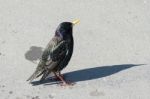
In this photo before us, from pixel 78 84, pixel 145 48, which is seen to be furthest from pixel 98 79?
pixel 145 48

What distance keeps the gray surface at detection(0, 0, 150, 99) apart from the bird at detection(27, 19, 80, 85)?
20 cm

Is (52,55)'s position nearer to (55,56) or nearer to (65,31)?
(55,56)

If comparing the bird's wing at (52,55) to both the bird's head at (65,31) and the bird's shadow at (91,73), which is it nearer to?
the bird's head at (65,31)

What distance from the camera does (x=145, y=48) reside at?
33.5 feet

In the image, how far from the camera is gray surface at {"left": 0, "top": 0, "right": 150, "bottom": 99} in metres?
9.26

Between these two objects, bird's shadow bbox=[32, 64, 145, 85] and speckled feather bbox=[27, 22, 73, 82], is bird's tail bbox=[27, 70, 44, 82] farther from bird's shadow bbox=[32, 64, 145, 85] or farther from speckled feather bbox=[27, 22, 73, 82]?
bird's shadow bbox=[32, 64, 145, 85]

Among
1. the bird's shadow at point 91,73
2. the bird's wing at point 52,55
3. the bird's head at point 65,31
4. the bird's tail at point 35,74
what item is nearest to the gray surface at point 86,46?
the bird's shadow at point 91,73

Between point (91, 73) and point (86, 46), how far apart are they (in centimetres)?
76

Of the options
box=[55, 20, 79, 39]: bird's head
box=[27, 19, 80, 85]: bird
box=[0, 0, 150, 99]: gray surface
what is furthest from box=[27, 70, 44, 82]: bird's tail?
box=[55, 20, 79, 39]: bird's head

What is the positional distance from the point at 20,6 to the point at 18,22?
564 mm

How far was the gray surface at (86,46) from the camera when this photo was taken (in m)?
9.26

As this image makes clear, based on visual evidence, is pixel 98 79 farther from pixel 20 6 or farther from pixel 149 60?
pixel 20 6

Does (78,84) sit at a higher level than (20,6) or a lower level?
lower

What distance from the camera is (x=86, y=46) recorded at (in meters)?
10.3
